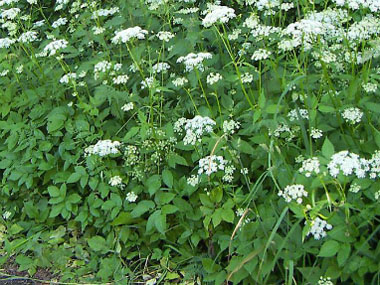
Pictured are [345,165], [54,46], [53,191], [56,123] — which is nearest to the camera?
[345,165]

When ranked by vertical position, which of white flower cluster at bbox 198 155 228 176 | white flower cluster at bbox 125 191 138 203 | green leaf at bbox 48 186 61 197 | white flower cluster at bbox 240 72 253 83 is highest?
white flower cluster at bbox 240 72 253 83

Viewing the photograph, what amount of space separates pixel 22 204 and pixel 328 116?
95.2 inches

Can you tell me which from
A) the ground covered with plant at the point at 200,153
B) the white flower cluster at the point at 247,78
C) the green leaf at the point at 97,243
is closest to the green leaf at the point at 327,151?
the ground covered with plant at the point at 200,153

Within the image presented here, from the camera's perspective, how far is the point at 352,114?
3211 mm

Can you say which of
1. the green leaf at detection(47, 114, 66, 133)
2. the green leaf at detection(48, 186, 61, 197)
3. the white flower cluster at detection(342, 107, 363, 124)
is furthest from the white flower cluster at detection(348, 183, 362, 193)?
the green leaf at detection(47, 114, 66, 133)

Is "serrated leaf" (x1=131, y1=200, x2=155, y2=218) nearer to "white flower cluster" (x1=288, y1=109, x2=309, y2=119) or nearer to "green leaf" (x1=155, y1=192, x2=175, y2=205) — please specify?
"green leaf" (x1=155, y1=192, x2=175, y2=205)

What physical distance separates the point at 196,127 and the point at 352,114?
0.88 metres

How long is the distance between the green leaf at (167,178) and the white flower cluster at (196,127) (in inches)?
9.5

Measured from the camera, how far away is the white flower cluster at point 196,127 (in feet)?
11.0

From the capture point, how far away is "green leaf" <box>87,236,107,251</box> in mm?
3922

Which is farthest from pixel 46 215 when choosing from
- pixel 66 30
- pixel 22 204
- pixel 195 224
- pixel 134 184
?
pixel 66 30

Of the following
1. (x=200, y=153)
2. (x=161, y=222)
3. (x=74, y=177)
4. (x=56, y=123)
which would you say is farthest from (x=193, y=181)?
(x=56, y=123)

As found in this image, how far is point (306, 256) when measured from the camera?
10.4ft

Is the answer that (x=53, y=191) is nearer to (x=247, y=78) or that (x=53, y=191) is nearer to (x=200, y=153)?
(x=200, y=153)
